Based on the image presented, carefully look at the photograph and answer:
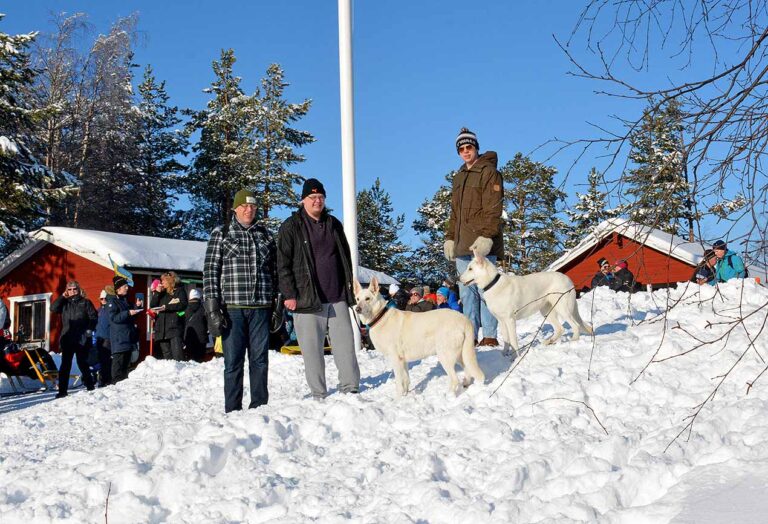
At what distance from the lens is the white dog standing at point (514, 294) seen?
6516 mm

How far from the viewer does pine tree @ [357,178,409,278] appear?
136ft

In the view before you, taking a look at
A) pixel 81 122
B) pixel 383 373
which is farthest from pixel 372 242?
pixel 383 373

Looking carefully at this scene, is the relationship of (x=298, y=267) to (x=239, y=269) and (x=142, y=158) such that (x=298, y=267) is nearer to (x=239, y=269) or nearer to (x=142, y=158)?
(x=239, y=269)

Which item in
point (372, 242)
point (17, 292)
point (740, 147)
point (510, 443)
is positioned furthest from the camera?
point (372, 242)

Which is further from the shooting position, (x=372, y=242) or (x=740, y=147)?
(x=372, y=242)

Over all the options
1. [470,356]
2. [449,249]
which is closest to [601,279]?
[470,356]

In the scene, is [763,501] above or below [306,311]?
below

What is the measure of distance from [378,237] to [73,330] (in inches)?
1291

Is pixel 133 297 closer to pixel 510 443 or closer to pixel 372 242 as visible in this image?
pixel 510 443

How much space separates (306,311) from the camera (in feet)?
19.6

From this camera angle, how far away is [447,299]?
47.0 ft

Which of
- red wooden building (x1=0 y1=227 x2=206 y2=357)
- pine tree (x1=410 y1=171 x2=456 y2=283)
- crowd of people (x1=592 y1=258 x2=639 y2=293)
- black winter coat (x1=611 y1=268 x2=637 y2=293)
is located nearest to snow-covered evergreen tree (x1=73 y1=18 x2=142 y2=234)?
red wooden building (x1=0 y1=227 x2=206 y2=357)

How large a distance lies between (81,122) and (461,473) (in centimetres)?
3337

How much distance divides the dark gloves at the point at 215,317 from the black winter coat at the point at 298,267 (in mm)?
592
